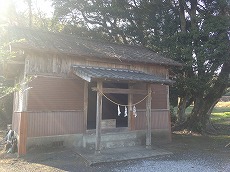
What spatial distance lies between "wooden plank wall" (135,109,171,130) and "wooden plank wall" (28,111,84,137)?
117 inches

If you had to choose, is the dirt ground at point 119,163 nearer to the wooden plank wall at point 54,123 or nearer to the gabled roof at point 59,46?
the wooden plank wall at point 54,123

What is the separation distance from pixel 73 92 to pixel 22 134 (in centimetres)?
269

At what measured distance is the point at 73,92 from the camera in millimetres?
10477

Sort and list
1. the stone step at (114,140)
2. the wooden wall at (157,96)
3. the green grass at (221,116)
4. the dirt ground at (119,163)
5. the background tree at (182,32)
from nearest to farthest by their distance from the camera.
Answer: the dirt ground at (119,163)
the stone step at (114,140)
the wooden wall at (157,96)
the background tree at (182,32)
the green grass at (221,116)

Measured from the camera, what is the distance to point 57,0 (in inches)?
757

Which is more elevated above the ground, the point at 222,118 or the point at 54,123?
the point at 54,123

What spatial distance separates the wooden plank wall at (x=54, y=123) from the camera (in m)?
9.50

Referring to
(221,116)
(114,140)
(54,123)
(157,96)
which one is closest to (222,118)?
(221,116)

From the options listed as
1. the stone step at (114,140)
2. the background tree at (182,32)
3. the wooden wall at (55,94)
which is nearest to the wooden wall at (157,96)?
the stone step at (114,140)

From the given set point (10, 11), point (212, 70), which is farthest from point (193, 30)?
point (10, 11)

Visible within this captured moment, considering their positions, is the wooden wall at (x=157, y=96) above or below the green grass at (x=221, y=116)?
above

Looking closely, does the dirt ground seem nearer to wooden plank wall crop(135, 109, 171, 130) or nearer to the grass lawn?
wooden plank wall crop(135, 109, 171, 130)

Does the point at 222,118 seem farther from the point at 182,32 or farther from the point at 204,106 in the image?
the point at 182,32

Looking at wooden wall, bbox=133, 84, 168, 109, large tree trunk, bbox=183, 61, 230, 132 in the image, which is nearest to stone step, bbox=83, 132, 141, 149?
wooden wall, bbox=133, 84, 168, 109
